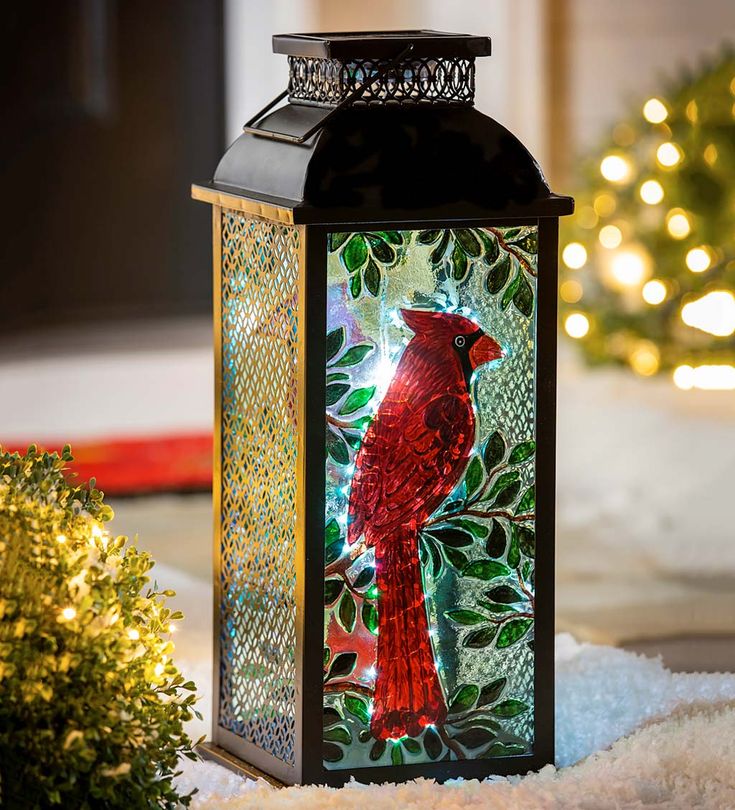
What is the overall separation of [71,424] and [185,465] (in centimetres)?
31

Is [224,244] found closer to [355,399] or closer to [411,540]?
[355,399]

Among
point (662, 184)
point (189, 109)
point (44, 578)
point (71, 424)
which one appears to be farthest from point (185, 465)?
point (44, 578)

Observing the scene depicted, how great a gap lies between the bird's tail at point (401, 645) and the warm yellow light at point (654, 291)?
2.05m

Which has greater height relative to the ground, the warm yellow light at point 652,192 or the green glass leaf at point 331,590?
the warm yellow light at point 652,192

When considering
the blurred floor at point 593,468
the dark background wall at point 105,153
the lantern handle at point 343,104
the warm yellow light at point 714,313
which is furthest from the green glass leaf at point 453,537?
the dark background wall at point 105,153

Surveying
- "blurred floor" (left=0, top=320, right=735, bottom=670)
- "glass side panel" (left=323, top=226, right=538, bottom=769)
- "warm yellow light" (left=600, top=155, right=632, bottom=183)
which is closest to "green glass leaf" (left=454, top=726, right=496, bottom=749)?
"glass side panel" (left=323, top=226, right=538, bottom=769)

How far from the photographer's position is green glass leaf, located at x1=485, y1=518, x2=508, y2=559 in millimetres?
1530

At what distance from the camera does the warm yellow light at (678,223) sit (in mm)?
3395

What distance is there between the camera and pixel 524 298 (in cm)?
152

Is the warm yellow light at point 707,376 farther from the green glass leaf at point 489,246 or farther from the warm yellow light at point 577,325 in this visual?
the green glass leaf at point 489,246

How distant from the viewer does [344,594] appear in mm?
1481

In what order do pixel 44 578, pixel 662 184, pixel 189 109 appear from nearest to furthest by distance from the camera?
→ pixel 44 578, pixel 662 184, pixel 189 109

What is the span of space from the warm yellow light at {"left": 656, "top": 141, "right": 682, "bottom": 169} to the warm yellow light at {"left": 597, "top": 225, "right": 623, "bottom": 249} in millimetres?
198

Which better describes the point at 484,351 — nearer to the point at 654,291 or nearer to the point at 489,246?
the point at 489,246
